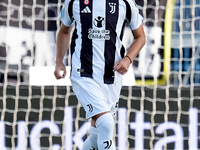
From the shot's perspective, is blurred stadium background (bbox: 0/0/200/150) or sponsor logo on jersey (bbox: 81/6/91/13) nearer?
sponsor logo on jersey (bbox: 81/6/91/13)

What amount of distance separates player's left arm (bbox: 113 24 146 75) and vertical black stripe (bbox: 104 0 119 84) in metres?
0.07

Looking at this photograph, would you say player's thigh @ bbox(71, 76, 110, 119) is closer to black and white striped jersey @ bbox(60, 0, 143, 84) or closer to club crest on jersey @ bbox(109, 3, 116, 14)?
black and white striped jersey @ bbox(60, 0, 143, 84)

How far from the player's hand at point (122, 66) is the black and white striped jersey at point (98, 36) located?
8 cm

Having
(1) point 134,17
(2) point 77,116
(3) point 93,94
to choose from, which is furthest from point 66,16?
(2) point 77,116

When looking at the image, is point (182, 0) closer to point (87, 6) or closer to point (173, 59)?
point (173, 59)

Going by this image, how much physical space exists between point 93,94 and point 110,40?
314 mm

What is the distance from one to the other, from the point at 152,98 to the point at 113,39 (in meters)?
2.04

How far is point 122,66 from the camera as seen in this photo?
223 cm

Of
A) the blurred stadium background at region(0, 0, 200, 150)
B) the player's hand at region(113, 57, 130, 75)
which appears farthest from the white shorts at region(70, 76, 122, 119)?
the blurred stadium background at region(0, 0, 200, 150)

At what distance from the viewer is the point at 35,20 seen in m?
4.97

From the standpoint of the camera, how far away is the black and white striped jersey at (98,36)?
2.30 meters

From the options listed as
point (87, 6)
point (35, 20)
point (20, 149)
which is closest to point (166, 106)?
point (20, 149)

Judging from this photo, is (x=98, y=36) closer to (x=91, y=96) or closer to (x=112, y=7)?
(x=112, y=7)

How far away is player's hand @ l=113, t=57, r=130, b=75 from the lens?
224 cm
